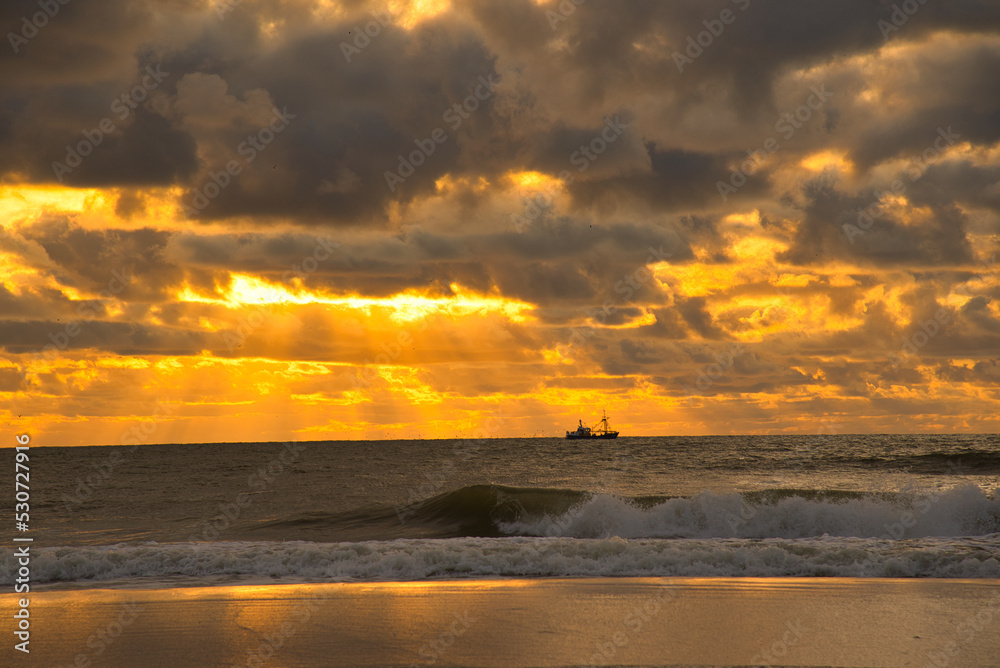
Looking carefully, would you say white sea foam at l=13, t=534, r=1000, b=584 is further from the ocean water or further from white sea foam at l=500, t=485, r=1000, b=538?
white sea foam at l=500, t=485, r=1000, b=538

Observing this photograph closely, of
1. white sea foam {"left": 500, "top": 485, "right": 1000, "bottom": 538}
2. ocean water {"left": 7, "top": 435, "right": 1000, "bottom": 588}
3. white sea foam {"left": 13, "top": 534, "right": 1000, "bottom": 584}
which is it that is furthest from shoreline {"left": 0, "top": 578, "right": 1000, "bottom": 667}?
white sea foam {"left": 500, "top": 485, "right": 1000, "bottom": 538}

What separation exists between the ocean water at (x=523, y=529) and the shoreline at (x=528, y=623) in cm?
136

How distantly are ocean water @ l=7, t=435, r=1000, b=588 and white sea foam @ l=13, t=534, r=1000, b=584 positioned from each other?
5cm

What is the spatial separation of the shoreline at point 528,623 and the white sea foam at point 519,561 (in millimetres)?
1019

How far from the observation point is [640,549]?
60.6 feet

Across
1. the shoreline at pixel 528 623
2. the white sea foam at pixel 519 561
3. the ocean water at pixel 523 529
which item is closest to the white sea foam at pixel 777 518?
the ocean water at pixel 523 529

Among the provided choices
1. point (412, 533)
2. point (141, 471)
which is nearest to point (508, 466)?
point (141, 471)

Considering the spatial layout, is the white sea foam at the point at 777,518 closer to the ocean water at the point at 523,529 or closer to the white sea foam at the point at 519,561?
the ocean water at the point at 523,529

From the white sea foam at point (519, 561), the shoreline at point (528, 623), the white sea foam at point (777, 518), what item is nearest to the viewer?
the shoreline at point (528, 623)

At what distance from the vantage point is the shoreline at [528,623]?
404 inches

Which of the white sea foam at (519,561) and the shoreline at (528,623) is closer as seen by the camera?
the shoreline at (528,623)

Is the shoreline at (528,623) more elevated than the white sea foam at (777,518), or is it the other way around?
the white sea foam at (777,518)

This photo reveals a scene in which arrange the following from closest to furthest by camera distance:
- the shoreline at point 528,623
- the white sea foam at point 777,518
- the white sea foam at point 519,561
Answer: the shoreline at point 528,623, the white sea foam at point 519,561, the white sea foam at point 777,518

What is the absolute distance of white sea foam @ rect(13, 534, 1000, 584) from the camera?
17.4 metres
